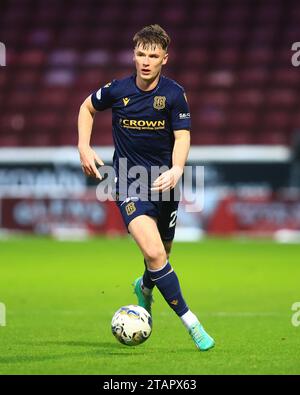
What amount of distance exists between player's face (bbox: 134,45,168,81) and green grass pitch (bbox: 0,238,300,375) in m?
1.90

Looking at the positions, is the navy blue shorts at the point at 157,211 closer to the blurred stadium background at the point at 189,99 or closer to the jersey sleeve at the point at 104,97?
the jersey sleeve at the point at 104,97

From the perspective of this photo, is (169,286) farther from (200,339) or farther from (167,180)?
(167,180)

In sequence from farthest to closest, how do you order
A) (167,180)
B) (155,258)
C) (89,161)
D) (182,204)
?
(182,204)
(89,161)
(155,258)
(167,180)

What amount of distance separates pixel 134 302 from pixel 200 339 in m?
3.44

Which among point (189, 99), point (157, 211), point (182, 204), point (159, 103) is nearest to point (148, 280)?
point (157, 211)

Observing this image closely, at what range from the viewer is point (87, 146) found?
7262 millimetres

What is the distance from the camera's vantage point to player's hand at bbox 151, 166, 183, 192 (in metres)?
6.88

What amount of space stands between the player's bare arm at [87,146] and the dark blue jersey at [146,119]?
0.15 m

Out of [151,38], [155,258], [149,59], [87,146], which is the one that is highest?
[151,38]

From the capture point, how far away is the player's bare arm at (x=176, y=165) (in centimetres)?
689

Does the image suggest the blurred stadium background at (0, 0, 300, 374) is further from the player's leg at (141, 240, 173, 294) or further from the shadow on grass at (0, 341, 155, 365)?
the player's leg at (141, 240, 173, 294)

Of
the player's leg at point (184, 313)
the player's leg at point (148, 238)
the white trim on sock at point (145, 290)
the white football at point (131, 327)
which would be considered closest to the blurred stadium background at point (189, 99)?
the white trim on sock at point (145, 290)

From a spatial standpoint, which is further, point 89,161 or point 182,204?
point 182,204

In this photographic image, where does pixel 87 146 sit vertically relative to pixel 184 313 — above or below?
above
